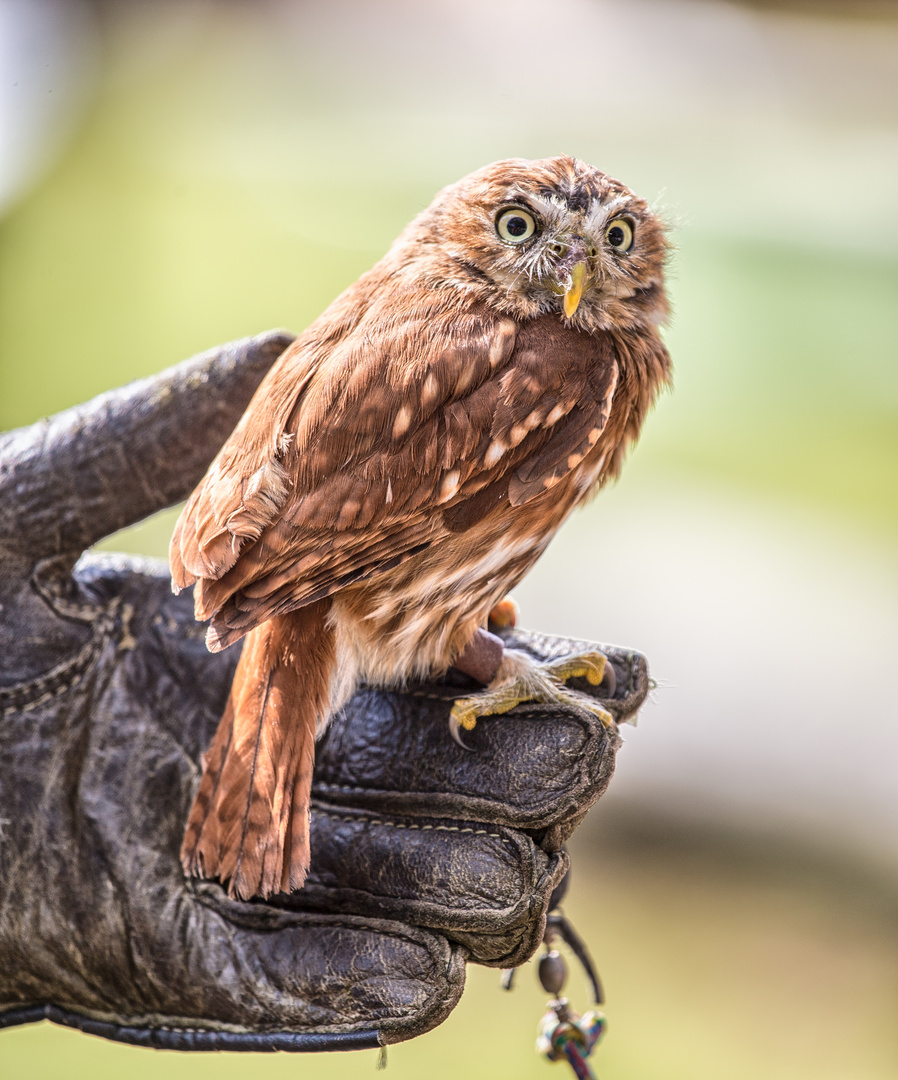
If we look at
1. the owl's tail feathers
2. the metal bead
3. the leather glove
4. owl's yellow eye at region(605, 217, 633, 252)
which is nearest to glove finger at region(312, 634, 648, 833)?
the leather glove

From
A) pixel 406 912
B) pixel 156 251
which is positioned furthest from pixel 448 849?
pixel 156 251

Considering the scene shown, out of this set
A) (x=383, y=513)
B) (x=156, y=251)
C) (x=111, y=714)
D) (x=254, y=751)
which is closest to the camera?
(x=383, y=513)

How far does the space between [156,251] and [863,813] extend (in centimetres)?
515

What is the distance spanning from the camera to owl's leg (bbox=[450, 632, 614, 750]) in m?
1.91

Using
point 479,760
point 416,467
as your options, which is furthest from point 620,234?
point 479,760

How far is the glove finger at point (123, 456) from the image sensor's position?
2.10 meters

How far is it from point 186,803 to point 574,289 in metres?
1.32

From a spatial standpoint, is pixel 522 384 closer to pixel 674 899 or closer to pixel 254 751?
pixel 254 751

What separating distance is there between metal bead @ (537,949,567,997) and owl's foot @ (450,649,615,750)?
1.62 feet

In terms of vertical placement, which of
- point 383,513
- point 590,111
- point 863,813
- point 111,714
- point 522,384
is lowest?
point 863,813

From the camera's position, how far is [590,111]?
657cm

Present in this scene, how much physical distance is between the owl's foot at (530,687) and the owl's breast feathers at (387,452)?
0.34 m

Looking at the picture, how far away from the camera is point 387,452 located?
5.20 ft

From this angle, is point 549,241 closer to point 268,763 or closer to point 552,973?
point 268,763
